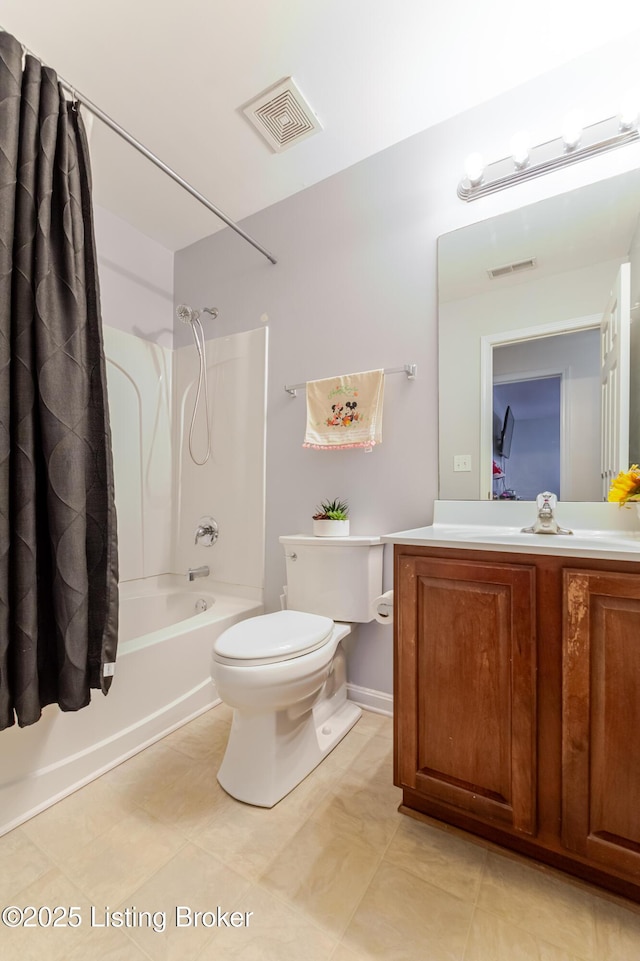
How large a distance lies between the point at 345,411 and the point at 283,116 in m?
1.18

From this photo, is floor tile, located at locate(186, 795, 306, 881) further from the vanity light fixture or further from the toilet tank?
the vanity light fixture

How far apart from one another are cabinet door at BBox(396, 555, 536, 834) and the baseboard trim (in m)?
0.60

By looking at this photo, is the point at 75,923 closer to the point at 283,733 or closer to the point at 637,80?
the point at 283,733

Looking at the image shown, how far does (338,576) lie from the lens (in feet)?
5.54

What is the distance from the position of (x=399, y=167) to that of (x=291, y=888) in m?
2.46

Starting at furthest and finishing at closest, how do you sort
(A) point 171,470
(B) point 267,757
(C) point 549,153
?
(A) point 171,470 → (C) point 549,153 → (B) point 267,757

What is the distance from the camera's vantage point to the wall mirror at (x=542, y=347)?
1.38 m

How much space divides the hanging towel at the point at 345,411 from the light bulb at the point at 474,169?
0.74 metres

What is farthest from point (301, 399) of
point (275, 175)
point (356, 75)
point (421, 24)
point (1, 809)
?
point (1, 809)

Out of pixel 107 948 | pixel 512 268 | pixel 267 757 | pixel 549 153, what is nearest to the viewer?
pixel 107 948

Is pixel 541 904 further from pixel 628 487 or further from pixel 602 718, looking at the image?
pixel 628 487

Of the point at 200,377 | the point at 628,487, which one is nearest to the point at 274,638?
the point at 628,487

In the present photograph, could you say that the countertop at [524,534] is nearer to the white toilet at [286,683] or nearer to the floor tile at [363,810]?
the white toilet at [286,683]

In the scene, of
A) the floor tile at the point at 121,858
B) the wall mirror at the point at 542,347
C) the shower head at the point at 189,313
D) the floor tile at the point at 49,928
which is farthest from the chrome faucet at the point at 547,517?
the shower head at the point at 189,313
